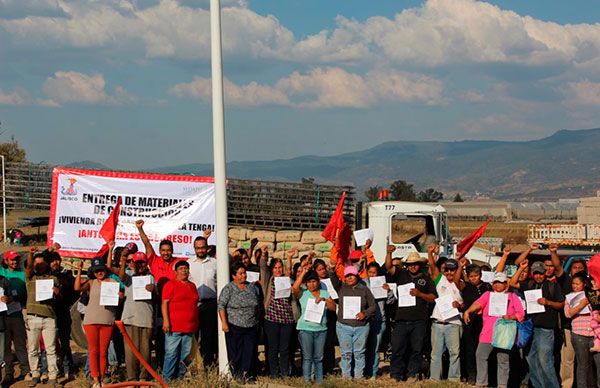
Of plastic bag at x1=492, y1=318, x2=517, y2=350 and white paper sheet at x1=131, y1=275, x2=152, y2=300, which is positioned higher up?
white paper sheet at x1=131, y1=275, x2=152, y2=300

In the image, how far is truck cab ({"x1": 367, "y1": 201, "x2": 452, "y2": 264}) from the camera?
1820 cm

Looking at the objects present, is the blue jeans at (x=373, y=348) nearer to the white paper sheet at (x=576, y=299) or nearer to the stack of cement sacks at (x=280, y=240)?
the white paper sheet at (x=576, y=299)

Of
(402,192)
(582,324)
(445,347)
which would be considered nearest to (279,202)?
(445,347)

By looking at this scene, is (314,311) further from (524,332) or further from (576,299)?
(576,299)

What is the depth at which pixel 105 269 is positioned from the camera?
36.4 ft

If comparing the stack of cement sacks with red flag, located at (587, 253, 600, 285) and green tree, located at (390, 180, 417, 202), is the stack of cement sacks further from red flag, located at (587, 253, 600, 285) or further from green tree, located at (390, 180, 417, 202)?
green tree, located at (390, 180, 417, 202)

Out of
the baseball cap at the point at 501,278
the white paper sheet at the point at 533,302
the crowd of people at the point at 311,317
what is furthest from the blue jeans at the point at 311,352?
the white paper sheet at the point at 533,302

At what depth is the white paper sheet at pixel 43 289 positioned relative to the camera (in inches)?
440

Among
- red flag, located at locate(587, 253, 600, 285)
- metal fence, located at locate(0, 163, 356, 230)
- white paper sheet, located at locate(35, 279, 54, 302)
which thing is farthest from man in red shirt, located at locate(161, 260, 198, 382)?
metal fence, located at locate(0, 163, 356, 230)

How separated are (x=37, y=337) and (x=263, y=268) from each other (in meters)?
3.07

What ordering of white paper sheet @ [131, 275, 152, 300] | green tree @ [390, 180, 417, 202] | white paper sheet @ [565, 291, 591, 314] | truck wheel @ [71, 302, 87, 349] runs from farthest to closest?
green tree @ [390, 180, 417, 202], truck wheel @ [71, 302, 87, 349], white paper sheet @ [131, 275, 152, 300], white paper sheet @ [565, 291, 591, 314]

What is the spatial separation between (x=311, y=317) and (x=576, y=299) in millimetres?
3272

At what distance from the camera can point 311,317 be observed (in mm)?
11320

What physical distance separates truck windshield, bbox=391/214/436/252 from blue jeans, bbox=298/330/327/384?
6892 mm
